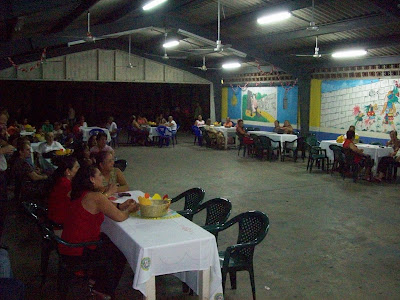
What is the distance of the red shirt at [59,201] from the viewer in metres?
4.24

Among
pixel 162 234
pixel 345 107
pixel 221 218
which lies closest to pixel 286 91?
pixel 345 107

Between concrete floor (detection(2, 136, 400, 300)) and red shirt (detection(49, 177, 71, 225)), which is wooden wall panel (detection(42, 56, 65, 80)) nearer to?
concrete floor (detection(2, 136, 400, 300))

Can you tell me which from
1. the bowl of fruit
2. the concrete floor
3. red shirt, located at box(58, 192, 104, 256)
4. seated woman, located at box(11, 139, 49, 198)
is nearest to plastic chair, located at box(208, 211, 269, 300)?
the concrete floor

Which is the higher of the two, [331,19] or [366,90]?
[331,19]

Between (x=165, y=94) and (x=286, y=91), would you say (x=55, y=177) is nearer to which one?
(x=286, y=91)

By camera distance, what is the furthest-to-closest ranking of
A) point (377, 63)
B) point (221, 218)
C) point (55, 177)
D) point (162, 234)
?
point (377, 63)
point (55, 177)
point (221, 218)
point (162, 234)

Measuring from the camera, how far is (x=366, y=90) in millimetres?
12492

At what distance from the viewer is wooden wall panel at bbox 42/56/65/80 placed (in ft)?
51.9

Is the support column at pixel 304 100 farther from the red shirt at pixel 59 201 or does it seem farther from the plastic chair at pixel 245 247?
the red shirt at pixel 59 201

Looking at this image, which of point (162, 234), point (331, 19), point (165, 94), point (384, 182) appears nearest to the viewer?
point (162, 234)

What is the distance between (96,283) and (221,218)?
1.28 m

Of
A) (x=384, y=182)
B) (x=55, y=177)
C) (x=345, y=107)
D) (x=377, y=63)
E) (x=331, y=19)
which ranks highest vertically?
(x=331, y=19)

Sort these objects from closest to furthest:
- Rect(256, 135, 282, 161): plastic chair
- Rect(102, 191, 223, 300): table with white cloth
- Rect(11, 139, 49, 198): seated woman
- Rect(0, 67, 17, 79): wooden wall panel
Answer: Rect(102, 191, 223, 300): table with white cloth → Rect(11, 139, 49, 198): seated woman → Rect(256, 135, 282, 161): plastic chair → Rect(0, 67, 17, 79): wooden wall panel

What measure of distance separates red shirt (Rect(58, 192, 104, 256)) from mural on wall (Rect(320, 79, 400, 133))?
10.2 m
